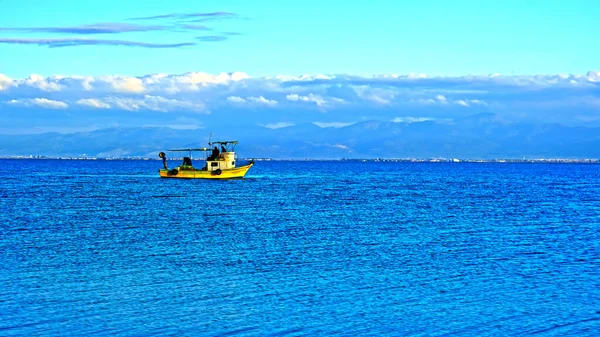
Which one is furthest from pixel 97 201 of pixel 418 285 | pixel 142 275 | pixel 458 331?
pixel 458 331

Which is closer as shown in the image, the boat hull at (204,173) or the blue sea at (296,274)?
the blue sea at (296,274)

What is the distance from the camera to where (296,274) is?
117 feet

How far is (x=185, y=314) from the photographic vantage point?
91.4ft

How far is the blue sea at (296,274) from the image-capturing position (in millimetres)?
27062

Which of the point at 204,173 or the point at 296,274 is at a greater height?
the point at 204,173

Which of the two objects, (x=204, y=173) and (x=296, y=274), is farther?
(x=204, y=173)

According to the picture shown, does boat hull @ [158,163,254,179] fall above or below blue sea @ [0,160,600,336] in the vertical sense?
above

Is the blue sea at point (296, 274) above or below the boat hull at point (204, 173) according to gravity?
below

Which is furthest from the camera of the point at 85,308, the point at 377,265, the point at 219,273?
the point at 377,265

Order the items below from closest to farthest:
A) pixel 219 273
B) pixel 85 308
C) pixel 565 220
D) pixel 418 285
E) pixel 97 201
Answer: pixel 85 308 < pixel 418 285 < pixel 219 273 < pixel 565 220 < pixel 97 201

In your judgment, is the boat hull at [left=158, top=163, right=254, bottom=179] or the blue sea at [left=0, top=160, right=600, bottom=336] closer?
the blue sea at [left=0, top=160, right=600, bottom=336]

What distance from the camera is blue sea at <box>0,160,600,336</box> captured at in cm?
2706

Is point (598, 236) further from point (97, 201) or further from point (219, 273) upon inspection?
point (97, 201)

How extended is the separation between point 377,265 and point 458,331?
483 inches
